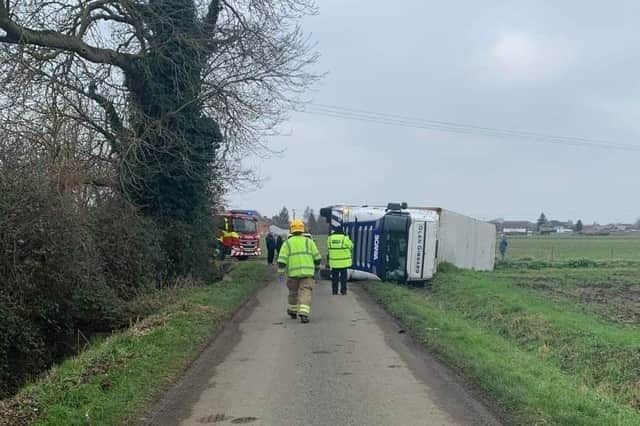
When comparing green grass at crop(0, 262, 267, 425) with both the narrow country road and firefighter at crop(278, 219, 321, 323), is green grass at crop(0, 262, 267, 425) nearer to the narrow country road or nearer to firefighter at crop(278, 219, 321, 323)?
the narrow country road

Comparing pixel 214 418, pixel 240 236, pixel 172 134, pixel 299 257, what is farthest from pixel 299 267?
pixel 240 236

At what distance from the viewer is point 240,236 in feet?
144

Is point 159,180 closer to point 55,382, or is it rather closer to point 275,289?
point 275,289

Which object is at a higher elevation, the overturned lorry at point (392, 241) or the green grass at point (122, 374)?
the overturned lorry at point (392, 241)

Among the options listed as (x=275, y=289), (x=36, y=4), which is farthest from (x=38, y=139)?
(x=275, y=289)

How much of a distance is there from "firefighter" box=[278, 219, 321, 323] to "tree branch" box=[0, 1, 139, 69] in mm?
7729

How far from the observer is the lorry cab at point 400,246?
901 inches

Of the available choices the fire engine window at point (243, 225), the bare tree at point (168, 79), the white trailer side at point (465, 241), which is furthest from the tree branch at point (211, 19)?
the fire engine window at point (243, 225)

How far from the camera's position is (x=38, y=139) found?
46.4ft

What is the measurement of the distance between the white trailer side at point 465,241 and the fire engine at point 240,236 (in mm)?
15493

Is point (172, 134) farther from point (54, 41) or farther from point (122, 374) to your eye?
point (122, 374)

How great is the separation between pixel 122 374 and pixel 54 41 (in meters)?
11.4

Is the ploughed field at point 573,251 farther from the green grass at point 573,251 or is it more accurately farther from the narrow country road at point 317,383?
the narrow country road at point 317,383

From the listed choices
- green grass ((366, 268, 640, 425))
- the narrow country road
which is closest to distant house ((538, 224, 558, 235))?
green grass ((366, 268, 640, 425))
